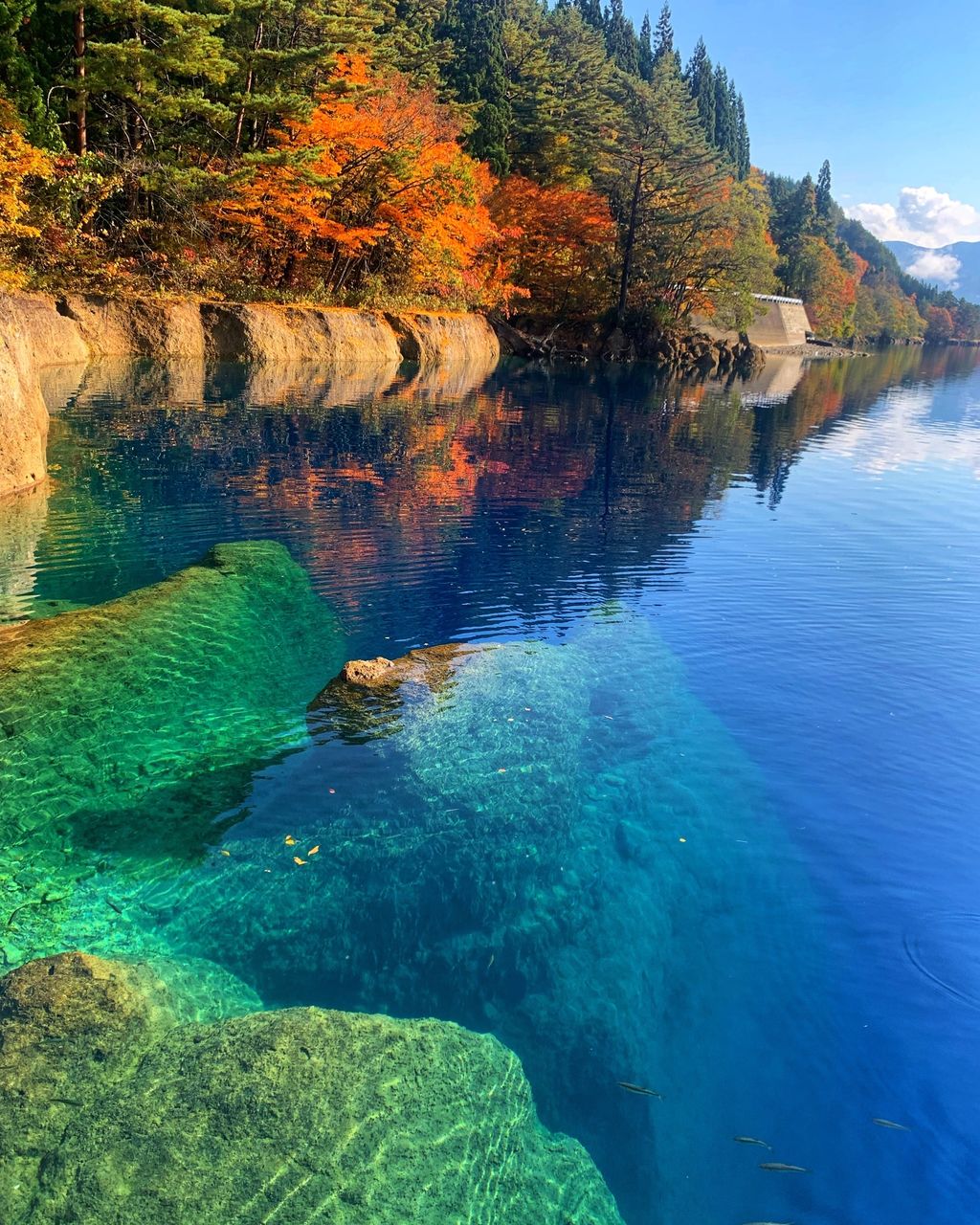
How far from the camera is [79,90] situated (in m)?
23.4

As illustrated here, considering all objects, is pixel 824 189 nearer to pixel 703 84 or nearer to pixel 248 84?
pixel 703 84

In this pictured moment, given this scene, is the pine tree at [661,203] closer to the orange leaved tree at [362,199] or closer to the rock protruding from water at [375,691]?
the orange leaved tree at [362,199]

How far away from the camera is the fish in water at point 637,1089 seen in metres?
3.42

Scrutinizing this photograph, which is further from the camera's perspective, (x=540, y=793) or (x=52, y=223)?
(x=52, y=223)

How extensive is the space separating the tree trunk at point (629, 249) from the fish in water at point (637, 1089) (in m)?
45.4

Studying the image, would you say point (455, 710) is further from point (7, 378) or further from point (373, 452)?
point (373, 452)

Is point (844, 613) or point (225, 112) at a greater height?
point (225, 112)

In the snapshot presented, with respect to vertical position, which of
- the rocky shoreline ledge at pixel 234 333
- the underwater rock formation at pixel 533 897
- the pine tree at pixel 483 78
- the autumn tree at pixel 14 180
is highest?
the pine tree at pixel 483 78

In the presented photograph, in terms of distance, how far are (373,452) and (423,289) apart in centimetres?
2451

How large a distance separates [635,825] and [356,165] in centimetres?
3090

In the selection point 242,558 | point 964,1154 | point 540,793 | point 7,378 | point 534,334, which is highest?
point 534,334

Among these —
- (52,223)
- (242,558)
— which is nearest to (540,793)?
(242,558)

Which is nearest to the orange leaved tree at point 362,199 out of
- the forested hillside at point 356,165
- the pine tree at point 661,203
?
the forested hillside at point 356,165

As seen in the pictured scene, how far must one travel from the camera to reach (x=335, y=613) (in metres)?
7.91
